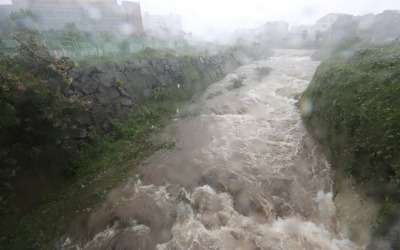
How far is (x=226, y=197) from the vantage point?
29.4 feet

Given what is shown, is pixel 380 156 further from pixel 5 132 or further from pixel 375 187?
pixel 5 132

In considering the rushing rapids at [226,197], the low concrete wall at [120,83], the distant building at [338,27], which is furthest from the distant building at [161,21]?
the rushing rapids at [226,197]

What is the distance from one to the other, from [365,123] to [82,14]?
3137cm

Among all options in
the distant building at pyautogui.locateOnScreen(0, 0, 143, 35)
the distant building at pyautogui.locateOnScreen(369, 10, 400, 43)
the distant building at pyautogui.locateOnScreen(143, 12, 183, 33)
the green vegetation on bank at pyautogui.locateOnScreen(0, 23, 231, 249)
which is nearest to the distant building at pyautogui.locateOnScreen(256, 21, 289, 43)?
the distant building at pyautogui.locateOnScreen(143, 12, 183, 33)

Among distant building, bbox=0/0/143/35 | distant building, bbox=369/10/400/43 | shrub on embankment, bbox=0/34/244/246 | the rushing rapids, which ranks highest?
distant building, bbox=0/0/143/35

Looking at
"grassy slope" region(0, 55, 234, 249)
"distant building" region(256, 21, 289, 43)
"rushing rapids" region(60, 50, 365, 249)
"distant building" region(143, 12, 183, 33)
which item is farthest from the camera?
"distant building" region(256, 21, 289, 43)

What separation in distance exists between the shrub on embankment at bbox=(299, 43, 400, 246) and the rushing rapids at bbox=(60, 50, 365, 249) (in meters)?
1.07

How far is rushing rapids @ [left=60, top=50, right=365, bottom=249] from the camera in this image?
7.45 metres

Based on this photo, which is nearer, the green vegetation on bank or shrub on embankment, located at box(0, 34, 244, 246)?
the green vegetation on bank

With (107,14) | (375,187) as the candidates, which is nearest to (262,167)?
(375,187)

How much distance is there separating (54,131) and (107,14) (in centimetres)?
2625

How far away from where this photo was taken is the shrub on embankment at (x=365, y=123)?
7.11 m

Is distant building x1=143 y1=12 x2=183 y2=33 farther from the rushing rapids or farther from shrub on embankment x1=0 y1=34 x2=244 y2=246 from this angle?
the rushing rapids

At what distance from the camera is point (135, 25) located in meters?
35.7
